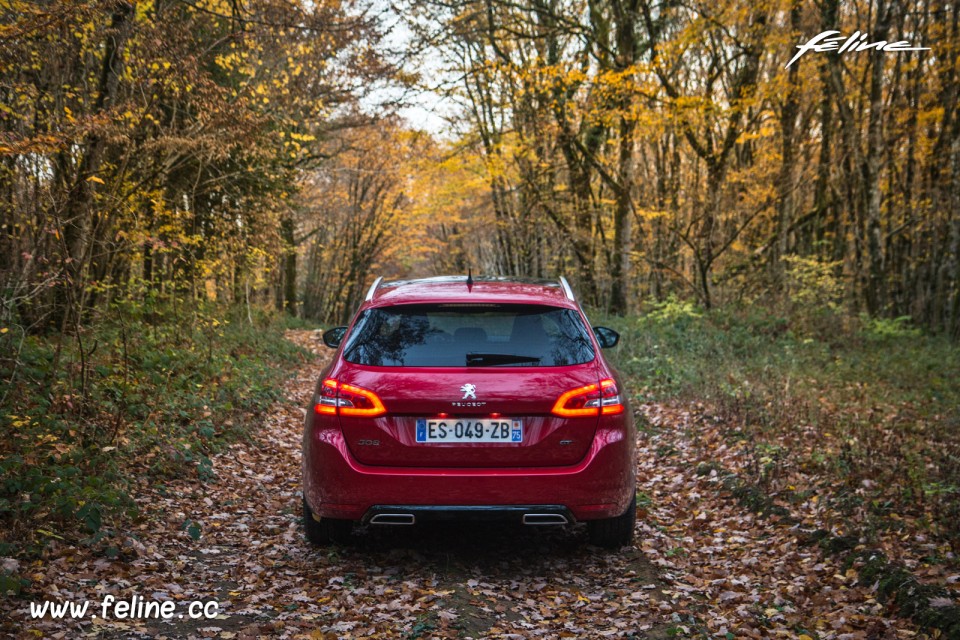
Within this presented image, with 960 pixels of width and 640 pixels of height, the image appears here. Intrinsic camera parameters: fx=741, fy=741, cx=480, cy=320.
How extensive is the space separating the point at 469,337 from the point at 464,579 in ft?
4.88

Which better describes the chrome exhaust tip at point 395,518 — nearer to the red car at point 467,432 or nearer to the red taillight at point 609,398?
the red car at point 467,432

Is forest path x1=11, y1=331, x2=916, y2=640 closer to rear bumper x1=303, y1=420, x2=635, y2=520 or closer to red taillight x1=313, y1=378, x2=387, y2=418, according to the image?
rear bumper x1=303, y1=420, x2=635, y2=520

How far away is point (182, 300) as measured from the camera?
10516mm

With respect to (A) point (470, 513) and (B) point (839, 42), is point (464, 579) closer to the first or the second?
(A) point (470, 513)

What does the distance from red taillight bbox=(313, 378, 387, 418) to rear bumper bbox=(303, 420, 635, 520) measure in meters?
0.14

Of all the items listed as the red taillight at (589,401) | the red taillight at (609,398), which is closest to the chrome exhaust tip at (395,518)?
the red taillight at (589,401)

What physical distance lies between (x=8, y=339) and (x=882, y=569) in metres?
6.58

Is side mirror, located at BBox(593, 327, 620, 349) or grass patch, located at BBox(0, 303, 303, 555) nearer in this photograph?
grass patch, located at BBox(0, 303, 303, 555)

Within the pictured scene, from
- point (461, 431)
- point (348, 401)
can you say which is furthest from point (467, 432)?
point (348, 401)

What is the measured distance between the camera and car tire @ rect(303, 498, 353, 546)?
493 centimetres

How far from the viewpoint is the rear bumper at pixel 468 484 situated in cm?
431

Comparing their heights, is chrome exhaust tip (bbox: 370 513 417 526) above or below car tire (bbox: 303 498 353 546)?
above

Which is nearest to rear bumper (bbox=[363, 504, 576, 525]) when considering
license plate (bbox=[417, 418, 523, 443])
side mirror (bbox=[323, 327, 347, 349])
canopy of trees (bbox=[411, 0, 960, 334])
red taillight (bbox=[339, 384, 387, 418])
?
license plate (bbox=[417, 418, 523, 443])

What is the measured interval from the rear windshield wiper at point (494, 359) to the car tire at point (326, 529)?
1.46 metres
